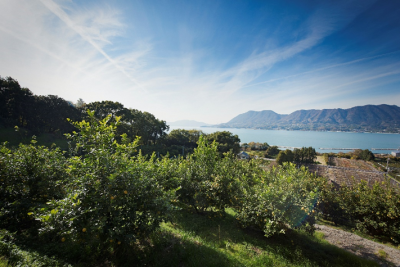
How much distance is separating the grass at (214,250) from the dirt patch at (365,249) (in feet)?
3.04

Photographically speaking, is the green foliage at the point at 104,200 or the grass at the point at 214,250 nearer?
the green foliage at the point at 104,200

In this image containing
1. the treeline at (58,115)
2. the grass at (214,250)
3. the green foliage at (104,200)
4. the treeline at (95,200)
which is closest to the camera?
the green foliage at (104,200)

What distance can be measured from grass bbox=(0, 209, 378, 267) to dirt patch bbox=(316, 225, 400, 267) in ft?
3.04

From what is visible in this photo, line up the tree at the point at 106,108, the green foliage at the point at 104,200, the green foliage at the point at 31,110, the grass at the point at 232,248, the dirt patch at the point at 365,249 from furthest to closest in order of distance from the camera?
the tree at the point at 106,108, the green foliage at the point at 31,110, the dirt patch at the point at 365,249, the grass at the point at 232,248, the green foliage at the point at 104,200

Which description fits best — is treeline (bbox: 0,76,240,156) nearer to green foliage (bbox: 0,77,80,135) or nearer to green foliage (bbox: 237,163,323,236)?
green foliage (bbox: 0,77,80,135)

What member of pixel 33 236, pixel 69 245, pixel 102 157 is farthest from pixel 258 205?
pixel 33 236

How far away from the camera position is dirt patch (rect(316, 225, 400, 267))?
23.5 feet

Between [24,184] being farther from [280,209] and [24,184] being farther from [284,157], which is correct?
[284,157]

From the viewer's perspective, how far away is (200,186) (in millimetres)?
7457

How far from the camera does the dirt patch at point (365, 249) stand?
23.5ft

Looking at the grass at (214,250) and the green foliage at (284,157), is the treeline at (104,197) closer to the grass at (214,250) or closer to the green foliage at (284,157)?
the grass at (214,250)

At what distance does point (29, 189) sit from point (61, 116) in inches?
1550

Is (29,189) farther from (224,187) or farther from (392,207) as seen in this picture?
(392,207)

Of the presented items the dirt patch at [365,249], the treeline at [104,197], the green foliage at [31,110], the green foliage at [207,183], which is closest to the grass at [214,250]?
the treeline at [104,197]
